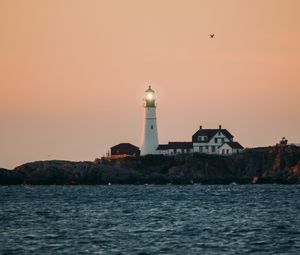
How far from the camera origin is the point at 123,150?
16275 cm

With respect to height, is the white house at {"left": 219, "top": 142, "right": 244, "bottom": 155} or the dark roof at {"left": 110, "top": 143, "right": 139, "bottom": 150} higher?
the dark roof at {"left": 110, "top": 143, "right": 139, "bottom": 150}

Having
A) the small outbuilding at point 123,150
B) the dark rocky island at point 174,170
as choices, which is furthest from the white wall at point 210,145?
the small outbuilding at point 123,150

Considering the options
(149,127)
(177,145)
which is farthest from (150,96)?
(177,145)

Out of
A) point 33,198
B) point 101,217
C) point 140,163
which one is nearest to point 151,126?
point 140,163

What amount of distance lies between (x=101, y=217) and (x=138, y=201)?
72.2ft

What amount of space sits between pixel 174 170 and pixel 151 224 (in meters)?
78.4

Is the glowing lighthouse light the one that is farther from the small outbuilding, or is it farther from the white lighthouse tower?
the small outbuilding

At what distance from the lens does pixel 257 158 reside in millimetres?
149625

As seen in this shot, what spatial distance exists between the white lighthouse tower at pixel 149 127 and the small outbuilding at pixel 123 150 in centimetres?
1202

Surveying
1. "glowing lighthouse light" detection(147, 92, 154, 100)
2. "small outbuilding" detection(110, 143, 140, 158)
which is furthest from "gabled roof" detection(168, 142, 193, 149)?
"glowing lighthouse light" detection(147, 92, 154, 100)

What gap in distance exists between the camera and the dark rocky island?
146 meters

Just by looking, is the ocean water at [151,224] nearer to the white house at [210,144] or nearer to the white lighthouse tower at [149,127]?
the white lighthouse tower at [149,127]

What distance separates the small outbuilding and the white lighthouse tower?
12020 millimetres

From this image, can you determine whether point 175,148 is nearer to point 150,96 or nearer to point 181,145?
point 181,145
